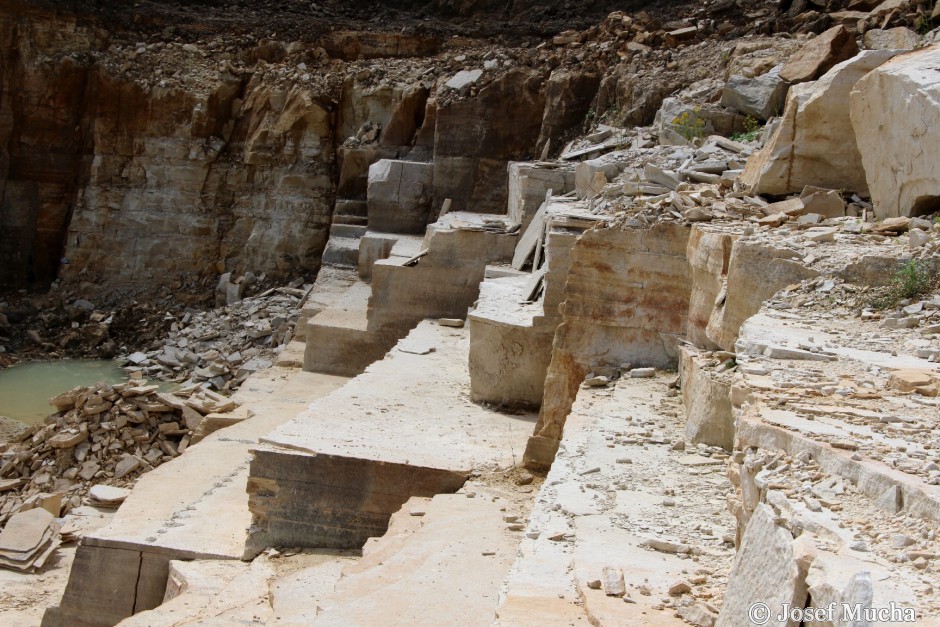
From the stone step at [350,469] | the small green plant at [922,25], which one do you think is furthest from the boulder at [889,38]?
the stone step at [350,469]

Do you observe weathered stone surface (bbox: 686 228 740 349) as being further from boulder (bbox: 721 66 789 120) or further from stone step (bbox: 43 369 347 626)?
boulder (bbox: 721 66 789 120)

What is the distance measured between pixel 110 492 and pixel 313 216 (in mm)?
9586

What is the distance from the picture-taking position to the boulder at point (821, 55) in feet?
34.2

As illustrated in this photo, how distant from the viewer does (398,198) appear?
1533 centimetres

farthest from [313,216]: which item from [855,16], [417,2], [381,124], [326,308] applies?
[855,16]

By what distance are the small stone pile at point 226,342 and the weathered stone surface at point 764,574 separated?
11.4 meters

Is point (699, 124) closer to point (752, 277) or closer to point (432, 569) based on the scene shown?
point (752, 277)

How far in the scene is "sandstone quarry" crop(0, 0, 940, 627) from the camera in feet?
11.0

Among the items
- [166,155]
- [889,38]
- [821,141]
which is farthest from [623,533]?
[166,155]

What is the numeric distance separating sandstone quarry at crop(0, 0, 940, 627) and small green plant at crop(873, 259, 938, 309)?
0.8 inches

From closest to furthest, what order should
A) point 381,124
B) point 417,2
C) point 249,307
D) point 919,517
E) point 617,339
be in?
point 919,517, point 617,339, point 249,307, point 381,124, point 417,2

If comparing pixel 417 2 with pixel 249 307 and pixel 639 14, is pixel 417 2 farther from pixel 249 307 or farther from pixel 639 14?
pixel 249 307

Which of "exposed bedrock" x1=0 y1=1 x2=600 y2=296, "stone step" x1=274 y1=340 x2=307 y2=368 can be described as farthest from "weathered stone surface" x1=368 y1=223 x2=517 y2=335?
"exposed bedrock" x1=0 y1=1 x2=600 y2=296

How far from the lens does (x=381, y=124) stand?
57.8 ft
